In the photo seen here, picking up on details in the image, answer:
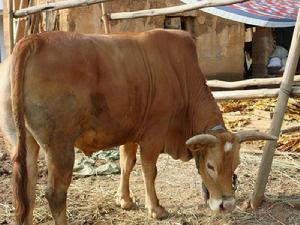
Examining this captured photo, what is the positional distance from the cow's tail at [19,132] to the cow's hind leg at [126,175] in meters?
1.33

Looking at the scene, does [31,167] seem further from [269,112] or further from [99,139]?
[269,112]

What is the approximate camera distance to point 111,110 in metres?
3.98

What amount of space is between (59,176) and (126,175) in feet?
3.93

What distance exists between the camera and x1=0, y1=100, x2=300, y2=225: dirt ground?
4.39m

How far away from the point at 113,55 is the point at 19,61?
86cm

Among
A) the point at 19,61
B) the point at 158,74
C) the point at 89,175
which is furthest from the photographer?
the point at 89,175

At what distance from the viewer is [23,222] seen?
11.6ft

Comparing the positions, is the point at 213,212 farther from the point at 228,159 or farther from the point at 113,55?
the point at 113,55

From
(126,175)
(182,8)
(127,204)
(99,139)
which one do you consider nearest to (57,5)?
(182,8)

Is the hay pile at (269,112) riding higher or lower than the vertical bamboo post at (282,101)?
lower

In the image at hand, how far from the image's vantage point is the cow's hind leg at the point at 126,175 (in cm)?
471

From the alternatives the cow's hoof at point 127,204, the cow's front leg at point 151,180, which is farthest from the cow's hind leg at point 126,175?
the cow's front leg at point 151,180

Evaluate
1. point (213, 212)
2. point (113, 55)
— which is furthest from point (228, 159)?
point (113, 55)

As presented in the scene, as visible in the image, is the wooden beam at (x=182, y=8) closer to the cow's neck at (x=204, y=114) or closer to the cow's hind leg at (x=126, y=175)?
the cow's neck at (x=204, y=114)
